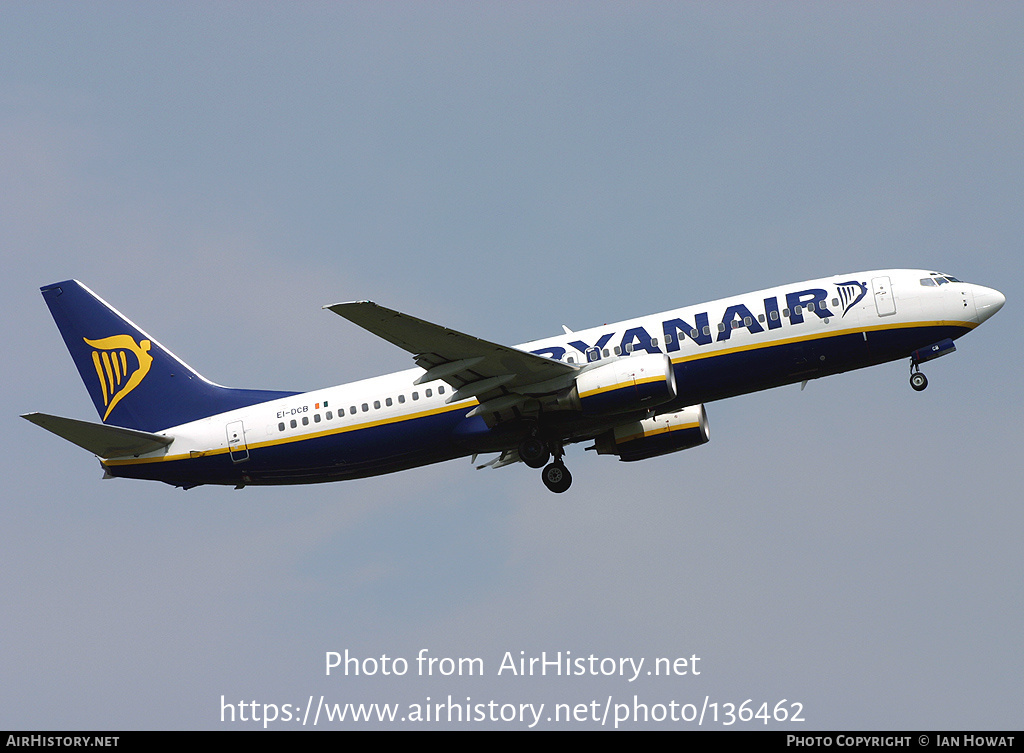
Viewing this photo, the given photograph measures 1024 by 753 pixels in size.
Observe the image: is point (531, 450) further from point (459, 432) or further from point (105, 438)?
point (105, 438)

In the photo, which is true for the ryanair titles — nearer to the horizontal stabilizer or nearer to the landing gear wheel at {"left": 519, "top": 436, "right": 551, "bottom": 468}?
the landing gear wheel at {"left": 519, "top": 436, "right": 551, "bottom": 468}

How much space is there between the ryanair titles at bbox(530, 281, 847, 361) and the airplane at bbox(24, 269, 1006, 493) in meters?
0.05

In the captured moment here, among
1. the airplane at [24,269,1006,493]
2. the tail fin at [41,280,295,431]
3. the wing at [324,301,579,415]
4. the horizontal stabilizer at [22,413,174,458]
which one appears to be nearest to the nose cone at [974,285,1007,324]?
Result: the airplane at [24,269,1006,493]

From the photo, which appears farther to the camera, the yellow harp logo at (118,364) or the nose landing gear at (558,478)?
the yellow harp logo at (118,364)

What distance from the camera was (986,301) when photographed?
4112 centimetres

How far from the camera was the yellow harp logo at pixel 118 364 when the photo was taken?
1788 inches

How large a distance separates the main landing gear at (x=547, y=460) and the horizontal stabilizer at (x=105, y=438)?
12266mm

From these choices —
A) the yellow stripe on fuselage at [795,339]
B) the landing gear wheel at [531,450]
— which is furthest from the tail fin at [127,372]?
the yellow stripe on fuselage at [795,339]

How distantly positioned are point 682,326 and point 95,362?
843 inches

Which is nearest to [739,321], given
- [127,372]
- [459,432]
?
[459,432]

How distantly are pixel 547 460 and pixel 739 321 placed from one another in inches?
317

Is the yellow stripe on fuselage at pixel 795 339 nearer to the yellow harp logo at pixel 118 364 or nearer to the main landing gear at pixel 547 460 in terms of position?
the main landing gear at pixel 547 460
